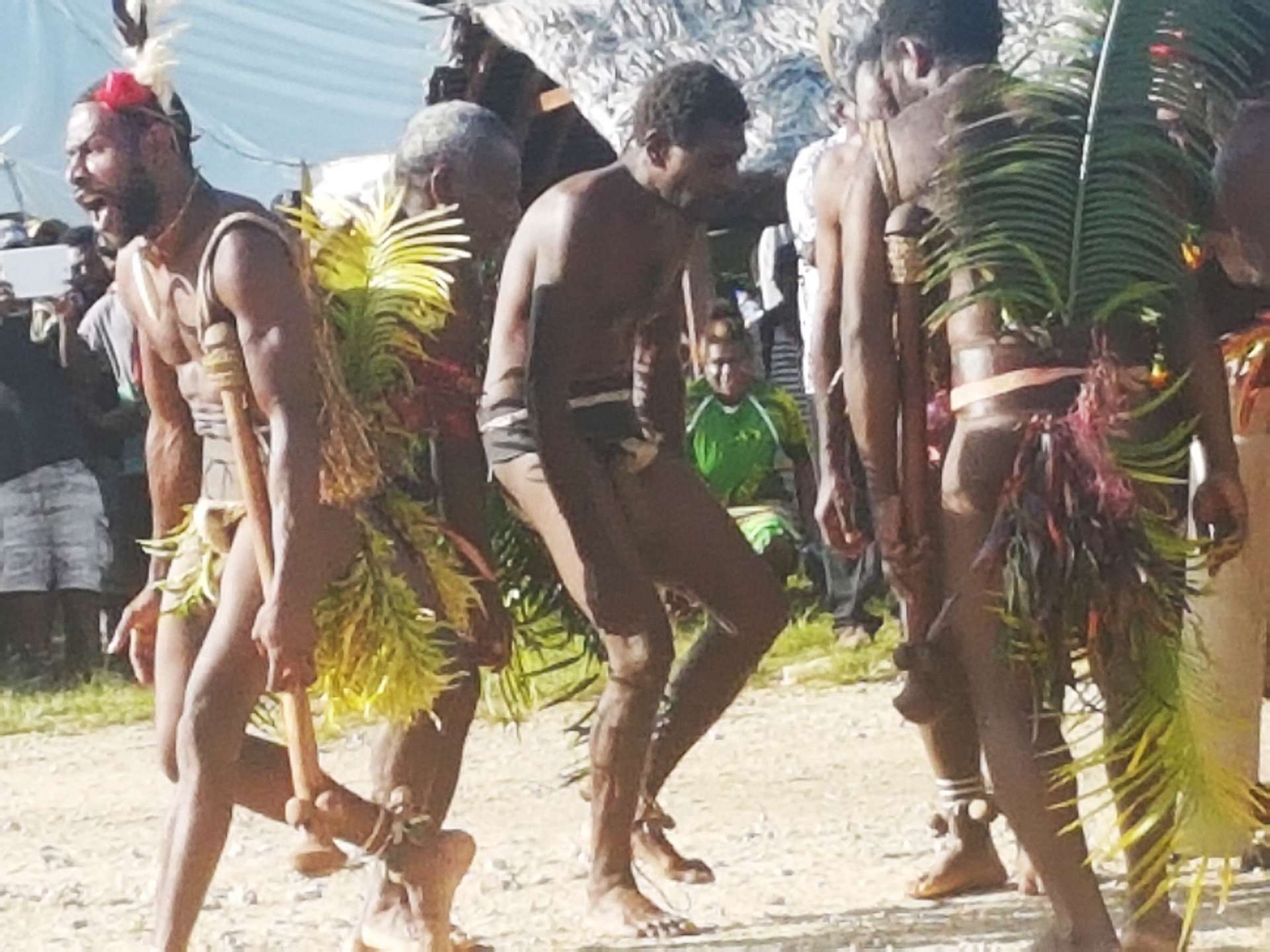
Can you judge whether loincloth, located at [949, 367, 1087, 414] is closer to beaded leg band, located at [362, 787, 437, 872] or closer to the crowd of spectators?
beaded leg band, located at [362, 787, 437, 872]

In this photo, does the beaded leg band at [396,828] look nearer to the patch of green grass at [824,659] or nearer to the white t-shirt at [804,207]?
the white t-shirt at [804,207]

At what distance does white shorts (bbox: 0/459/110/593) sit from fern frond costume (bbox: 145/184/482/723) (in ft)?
19.7

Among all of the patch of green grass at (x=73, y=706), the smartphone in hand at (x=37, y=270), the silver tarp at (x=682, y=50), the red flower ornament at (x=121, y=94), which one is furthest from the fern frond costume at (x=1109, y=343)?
the smartphone in hand at (x=37, y=270)

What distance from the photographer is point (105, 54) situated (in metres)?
15.5

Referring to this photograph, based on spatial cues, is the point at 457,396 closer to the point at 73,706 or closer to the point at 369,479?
the point at 369,479

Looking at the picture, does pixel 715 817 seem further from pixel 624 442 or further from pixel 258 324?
pixel 258 324

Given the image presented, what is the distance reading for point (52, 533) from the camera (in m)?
11.2

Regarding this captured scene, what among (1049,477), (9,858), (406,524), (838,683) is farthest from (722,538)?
(838,683)

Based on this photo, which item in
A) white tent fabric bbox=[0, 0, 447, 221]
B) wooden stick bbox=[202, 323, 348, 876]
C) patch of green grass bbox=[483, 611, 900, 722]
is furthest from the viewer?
white tent fabric bbox=[0, 0, 447, 221]

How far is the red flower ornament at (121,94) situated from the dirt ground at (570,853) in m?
1.95

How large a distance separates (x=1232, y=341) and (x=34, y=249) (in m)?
7.49

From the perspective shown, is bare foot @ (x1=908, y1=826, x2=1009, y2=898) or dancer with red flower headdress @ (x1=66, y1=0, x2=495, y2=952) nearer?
dancer with red flower headdress @ (x1=66, y1=0, x2=495, y2=952)

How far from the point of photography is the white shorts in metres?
11.2

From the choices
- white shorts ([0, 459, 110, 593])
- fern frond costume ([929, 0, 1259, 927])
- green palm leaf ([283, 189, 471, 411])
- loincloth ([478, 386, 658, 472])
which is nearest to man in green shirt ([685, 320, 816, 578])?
white shorts ([0, 459, 110, 593])
